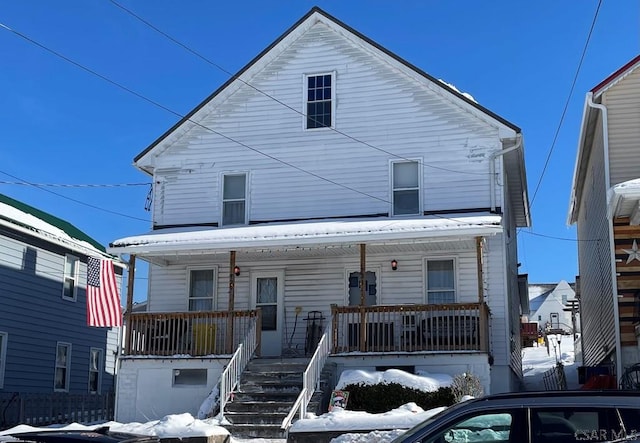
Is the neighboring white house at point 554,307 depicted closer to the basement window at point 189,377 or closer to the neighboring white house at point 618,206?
the neighboring white house at point 618,206

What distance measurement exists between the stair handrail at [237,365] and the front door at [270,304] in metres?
1.67

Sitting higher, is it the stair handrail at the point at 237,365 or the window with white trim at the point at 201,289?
the window with white trim at the point at 201,289

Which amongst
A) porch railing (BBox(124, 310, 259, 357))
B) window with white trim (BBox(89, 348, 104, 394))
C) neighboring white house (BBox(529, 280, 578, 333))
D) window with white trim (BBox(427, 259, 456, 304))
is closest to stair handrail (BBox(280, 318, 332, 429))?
porch railing (BBox(124, 310, 259, 357))

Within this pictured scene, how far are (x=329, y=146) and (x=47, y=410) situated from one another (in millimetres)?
9933

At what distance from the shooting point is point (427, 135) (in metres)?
20.3

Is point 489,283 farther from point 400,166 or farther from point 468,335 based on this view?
point 400,166

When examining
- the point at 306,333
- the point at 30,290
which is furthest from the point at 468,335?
the point at 30,290

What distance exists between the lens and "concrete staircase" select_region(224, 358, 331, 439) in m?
15.7

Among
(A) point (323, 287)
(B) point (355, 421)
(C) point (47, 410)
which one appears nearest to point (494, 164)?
(A) point (323, 287)

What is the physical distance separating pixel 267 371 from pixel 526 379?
1400 cm

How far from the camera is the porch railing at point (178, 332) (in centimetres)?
1888

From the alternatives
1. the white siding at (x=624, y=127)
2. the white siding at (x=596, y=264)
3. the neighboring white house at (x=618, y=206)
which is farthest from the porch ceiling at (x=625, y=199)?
the white siding at (x=596, y=264)

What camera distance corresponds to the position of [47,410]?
21656mm

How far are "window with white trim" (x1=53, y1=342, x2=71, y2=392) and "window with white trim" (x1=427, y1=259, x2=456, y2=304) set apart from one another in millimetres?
12932
